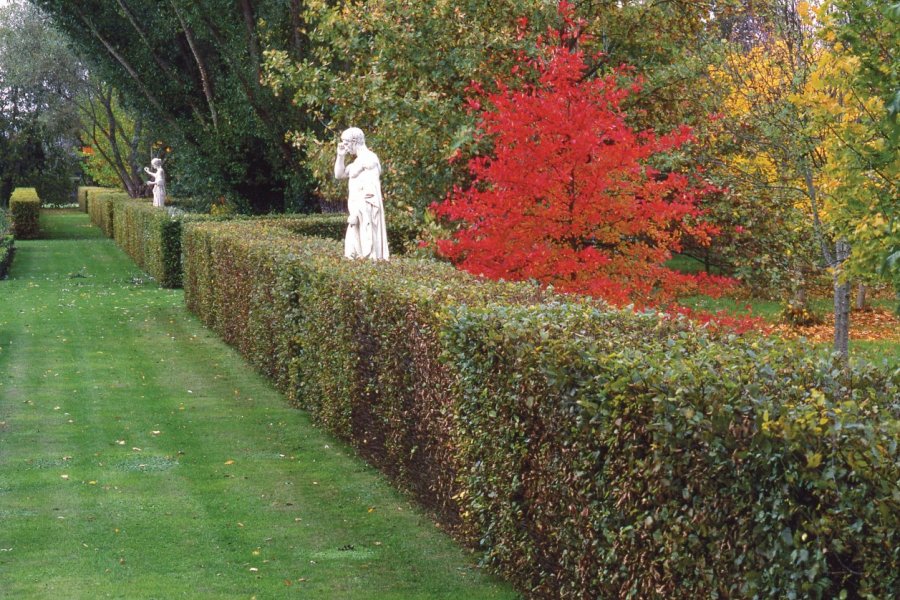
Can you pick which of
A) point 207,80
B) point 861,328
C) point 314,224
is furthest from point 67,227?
point 861,328

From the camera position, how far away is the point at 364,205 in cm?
1295

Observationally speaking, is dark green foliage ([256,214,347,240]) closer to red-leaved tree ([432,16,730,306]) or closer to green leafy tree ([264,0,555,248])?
green leafy tree ([264,0,555,248])

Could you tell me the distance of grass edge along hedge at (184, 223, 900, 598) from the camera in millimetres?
3678

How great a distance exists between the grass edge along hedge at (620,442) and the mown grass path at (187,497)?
1.57 ft

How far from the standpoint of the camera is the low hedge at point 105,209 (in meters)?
43.6

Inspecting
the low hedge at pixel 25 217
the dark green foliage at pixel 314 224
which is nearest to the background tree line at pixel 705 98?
the dark green foliage at pixel 314 224

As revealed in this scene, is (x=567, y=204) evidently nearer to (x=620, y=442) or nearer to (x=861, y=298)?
(x=620, y=442)

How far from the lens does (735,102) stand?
19.7 m

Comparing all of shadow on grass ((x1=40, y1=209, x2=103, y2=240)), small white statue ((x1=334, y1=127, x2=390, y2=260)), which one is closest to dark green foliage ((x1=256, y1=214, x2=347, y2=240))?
small white statue ((x1=334, y1=127, x2=390, y2=260))

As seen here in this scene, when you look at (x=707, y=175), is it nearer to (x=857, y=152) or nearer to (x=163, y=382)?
(x=857, y=152)

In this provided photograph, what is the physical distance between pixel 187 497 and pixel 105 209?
1547 inches

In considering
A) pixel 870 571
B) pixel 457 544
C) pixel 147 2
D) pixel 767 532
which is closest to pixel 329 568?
pixel 457 544

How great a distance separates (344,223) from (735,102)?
817 centimetres

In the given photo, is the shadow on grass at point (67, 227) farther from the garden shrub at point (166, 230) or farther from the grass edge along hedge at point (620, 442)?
the grass edge along hedge at point (620, 442)
